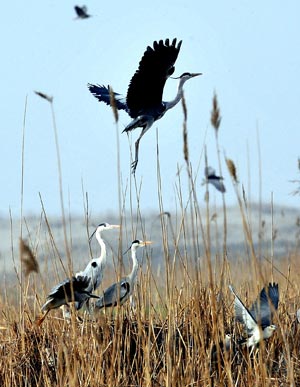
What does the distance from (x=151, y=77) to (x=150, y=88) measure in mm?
167

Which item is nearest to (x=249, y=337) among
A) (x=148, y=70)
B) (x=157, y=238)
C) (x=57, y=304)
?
(x=57, y=304)

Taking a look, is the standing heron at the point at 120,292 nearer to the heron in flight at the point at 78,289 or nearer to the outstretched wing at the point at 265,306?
the heron in flight at the point at 78,289

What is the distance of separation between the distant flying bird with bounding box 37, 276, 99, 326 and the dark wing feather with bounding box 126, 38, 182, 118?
1.39 metres

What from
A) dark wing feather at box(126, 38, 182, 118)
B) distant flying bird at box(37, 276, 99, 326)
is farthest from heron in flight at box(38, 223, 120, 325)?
dark wing feather at box(126, 38, 182, 118)

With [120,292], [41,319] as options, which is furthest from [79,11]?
[41,319]

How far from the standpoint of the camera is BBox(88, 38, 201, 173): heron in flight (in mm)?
5594

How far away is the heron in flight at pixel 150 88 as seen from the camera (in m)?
5.59

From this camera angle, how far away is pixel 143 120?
6074mm

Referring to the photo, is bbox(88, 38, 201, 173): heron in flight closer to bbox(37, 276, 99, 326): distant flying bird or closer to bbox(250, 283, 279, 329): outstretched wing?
bbox(37, 276, 99, 326): distant flying bird

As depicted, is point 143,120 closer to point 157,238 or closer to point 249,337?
point 249,337

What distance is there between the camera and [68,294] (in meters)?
4.66

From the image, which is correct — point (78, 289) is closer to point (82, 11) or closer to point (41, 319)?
point (41, 319)

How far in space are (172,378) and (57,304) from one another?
0.87 metres

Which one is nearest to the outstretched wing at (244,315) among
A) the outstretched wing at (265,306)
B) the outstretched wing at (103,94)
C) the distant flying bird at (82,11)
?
the outstretched wing at (265,306)
